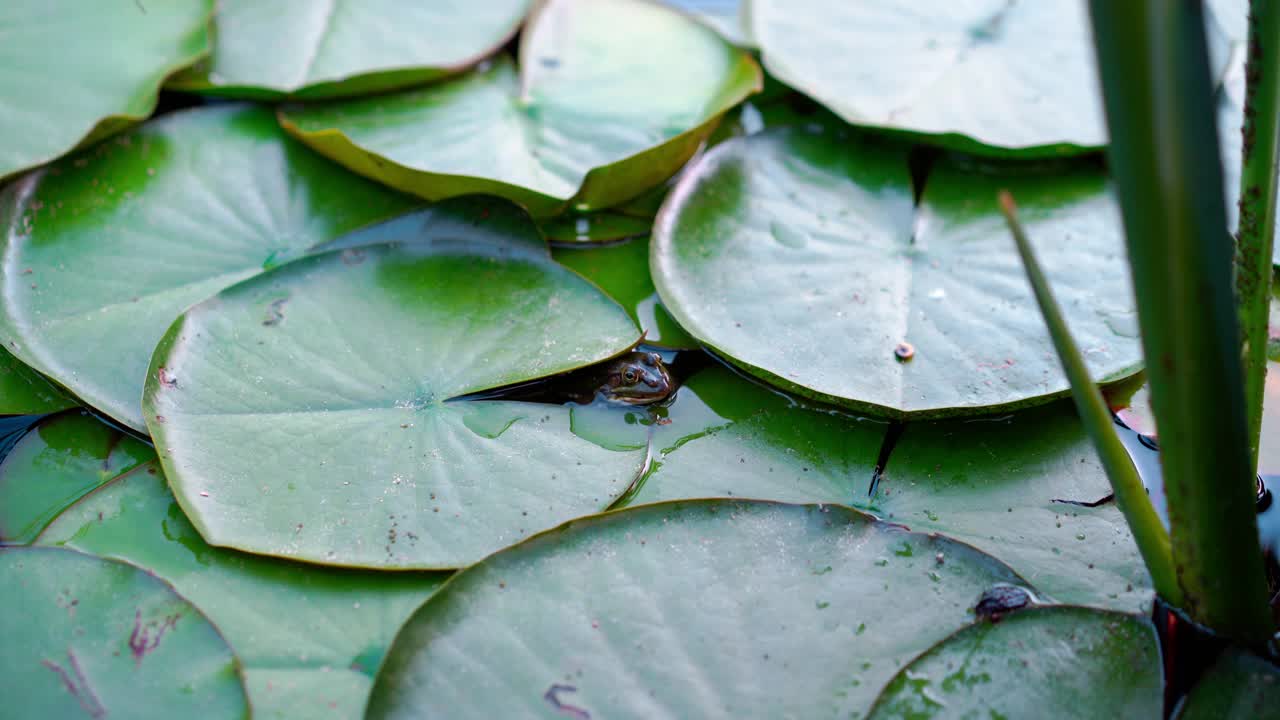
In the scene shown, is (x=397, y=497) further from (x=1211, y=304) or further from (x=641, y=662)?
(x=1211, y=304)

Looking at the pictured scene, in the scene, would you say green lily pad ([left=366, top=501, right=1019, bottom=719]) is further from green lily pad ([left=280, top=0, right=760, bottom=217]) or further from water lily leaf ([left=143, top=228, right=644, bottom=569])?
green lily pad ([left=280, top=0, right=760, bottom=217])

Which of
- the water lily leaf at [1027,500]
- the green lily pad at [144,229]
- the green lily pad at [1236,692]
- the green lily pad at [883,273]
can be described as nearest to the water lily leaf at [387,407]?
the green lily pad at [144,229]

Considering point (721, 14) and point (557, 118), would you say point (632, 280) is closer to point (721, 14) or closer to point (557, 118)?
point (557, 118)

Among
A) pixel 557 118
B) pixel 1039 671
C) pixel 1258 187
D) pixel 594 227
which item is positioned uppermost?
pixel 1258 187

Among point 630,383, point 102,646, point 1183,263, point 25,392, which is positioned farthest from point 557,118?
point 1183,263

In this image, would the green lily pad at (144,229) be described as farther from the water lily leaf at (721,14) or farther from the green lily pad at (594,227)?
the water lily leaf at (721,14)

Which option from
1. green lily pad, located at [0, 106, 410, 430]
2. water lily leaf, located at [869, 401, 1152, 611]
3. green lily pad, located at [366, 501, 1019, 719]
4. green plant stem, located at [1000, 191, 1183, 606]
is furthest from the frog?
green plant stem, located at [1000, 191, 1183, 606]
